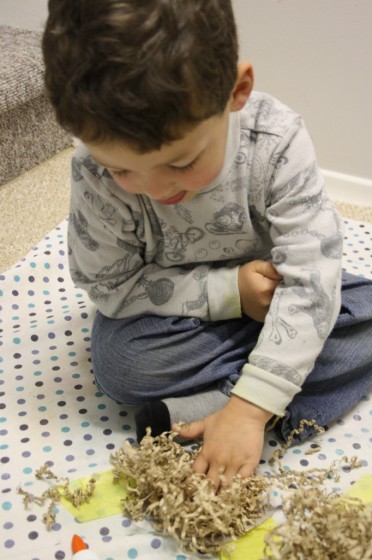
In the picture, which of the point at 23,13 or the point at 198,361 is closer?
the point at 198,361

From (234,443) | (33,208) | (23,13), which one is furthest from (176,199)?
(23,13)

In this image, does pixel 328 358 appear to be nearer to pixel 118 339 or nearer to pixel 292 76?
pixel 118 339

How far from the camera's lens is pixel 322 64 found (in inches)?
54.0

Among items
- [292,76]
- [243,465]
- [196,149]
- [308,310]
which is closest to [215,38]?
[196,149]

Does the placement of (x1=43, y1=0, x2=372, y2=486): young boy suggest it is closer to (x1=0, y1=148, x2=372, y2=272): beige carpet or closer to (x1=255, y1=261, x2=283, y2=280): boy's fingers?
(x1=255, y1=261, x2=283, y2=280): boy's fingers

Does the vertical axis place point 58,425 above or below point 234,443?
below

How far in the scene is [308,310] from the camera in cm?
76

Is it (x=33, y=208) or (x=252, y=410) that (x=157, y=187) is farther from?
(x=33, y=208)

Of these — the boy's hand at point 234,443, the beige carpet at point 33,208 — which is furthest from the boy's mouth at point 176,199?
the beige carpet at point 33,208

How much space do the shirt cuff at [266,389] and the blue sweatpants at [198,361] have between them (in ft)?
0.29

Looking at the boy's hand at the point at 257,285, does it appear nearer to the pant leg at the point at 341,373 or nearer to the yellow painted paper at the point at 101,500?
the pant leg at the point at 341,373

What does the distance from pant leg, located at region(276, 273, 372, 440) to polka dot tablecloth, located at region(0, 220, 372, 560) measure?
3 cm

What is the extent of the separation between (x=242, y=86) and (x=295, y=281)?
222 mm

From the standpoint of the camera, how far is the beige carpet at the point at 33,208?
1311 millimetres
